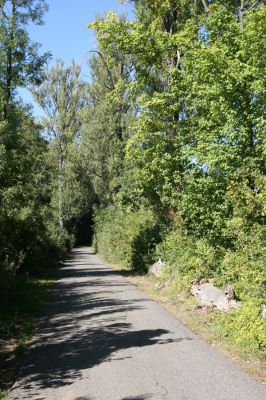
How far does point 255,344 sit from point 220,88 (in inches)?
301

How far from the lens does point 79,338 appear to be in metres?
9.65

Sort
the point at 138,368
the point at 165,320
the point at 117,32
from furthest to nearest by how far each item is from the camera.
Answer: the point at 117,32
the point at 165,320
the point at 138,368

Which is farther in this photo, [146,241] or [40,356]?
[146,241]

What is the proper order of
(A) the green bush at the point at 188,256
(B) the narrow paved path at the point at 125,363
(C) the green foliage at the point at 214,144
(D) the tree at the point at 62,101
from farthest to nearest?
1. (D) the tree at the point at 62,101
2. (A) the green bush at the point at 188,256
3. (C) the green foliage at the point at 214,144
4. (B) the narrow paved path at the point at 125,363

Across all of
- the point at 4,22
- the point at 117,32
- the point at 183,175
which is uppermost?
the point at 4,22

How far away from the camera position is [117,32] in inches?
750

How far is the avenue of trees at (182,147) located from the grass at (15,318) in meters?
1.00

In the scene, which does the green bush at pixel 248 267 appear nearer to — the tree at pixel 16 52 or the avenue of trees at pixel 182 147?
the avenue of trees at pixel 182 147

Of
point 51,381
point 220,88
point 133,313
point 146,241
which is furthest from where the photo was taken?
point 146,241

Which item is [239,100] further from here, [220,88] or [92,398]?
[92,398]

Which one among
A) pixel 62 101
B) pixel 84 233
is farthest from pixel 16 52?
pixel 84 233

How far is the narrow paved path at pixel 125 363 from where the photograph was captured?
6.39 m

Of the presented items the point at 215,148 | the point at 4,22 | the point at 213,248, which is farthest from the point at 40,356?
the point at 4,22

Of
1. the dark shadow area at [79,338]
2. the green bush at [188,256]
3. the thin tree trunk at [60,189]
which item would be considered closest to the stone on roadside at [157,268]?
the green bush at [188,256]
